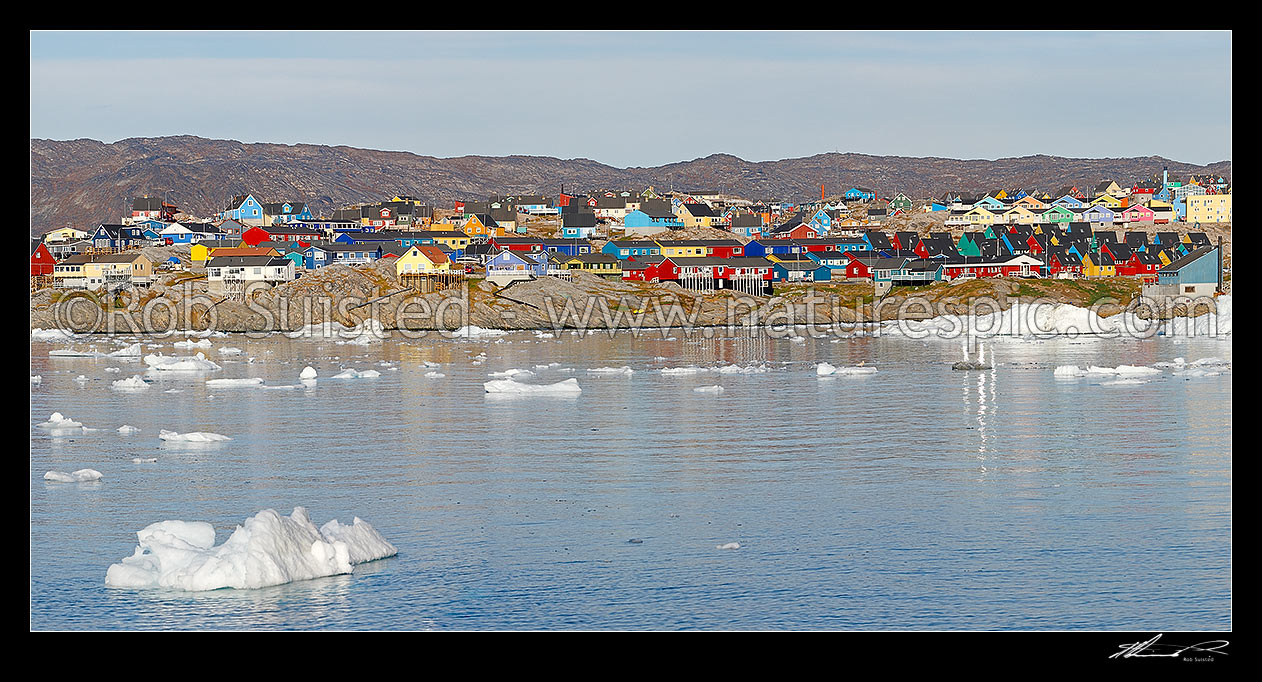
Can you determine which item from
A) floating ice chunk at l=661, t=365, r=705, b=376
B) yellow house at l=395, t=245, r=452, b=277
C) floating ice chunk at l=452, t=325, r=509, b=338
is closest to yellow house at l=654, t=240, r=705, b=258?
yellow house at l=395, t=245, r=452, b=277

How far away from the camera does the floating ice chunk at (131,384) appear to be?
36.2m

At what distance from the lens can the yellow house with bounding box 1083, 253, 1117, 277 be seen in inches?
3244

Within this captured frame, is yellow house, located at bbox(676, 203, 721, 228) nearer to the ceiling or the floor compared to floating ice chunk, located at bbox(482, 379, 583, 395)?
nearer to the ceiling

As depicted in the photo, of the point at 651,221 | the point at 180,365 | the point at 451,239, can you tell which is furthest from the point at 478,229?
the point at 180,365

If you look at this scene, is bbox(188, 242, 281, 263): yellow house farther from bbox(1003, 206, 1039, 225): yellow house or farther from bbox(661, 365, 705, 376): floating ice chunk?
bbox(1003, 206, 1039, 225): yellow house

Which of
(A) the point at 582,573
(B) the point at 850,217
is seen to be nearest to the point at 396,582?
(A) the point at 582,573

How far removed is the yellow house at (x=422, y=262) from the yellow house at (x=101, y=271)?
13.4 meters

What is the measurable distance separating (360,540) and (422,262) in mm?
60630

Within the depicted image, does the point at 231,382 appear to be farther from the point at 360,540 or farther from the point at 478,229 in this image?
the point at 478,229

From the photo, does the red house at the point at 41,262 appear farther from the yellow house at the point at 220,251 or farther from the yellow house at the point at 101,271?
the yellow house at the point at 220,251

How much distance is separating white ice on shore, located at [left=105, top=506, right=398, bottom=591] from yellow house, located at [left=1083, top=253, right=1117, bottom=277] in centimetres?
7318

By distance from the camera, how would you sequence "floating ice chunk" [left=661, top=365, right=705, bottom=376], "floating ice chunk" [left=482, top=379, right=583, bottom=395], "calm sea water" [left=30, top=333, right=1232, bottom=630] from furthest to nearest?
"floating ice chunk" [left=661, top=365, right=705, bottom=376] → "floating ice chunk" [left=482, top=379, right=583, bottom=395] → "calm sea water" [left=30, top=333, right=1232, bottom=630]

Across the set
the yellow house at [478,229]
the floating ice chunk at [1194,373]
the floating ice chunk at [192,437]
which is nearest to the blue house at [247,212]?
the yellow house at [478,229]
